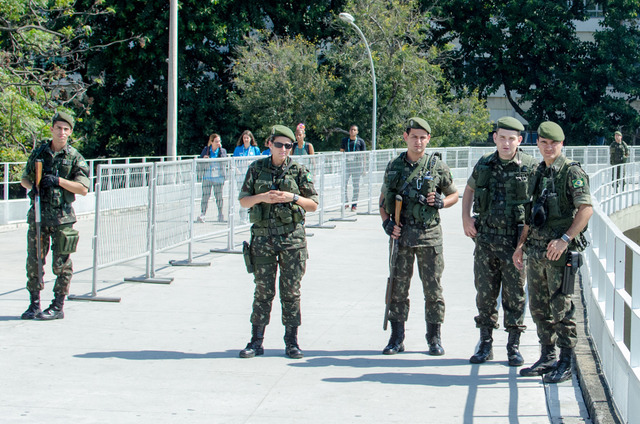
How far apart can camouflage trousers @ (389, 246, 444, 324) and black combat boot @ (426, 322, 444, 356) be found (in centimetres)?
8

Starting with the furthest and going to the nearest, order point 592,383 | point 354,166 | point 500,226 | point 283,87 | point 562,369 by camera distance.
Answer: point 283,87 → point 354,166 → point 500,226 → point 562,369 → point 592,383

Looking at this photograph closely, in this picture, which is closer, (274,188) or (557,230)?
(557,230)

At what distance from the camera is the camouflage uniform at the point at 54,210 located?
814 centimetres

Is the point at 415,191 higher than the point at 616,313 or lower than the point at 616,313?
higher

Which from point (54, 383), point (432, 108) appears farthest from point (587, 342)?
point (432, 108)

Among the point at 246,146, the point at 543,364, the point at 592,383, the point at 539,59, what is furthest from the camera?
the point at 539,59

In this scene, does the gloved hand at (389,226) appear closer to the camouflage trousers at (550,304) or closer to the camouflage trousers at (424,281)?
the camouflage trousers at (424,281)

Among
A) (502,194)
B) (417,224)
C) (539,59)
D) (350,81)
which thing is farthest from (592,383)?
(539,59)

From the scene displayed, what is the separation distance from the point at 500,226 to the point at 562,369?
1105 mm

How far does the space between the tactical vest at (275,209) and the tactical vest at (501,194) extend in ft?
4.50

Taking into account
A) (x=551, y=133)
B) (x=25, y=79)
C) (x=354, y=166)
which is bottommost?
(x=354, y=166)

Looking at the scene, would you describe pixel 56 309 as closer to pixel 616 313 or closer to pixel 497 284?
pixel 497 284

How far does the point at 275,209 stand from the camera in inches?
272

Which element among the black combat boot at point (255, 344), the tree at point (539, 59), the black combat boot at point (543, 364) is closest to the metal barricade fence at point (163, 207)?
the black combat boot at point (255, 344)
